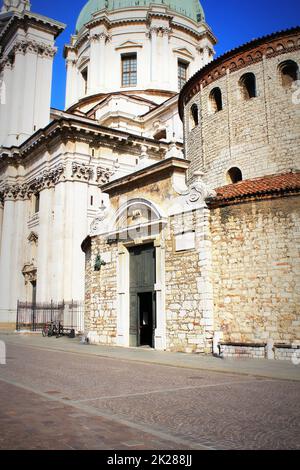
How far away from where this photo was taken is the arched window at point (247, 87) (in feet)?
70.5

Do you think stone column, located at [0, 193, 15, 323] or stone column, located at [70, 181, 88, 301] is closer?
stone column, located at [70, 181, 88, 301]

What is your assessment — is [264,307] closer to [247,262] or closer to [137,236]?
[247,262]

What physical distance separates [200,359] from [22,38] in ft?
114

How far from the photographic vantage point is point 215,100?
23453 millimetres

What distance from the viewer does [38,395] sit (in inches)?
284

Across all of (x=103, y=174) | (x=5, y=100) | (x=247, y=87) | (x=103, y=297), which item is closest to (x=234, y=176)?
(x=247, y=87)

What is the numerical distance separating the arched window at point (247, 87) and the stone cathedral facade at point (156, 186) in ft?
0.36

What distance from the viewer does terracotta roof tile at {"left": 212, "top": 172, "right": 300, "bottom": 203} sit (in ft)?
44.1

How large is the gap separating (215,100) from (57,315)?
16481 mm

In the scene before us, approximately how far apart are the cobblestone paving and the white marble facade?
16.2 metres

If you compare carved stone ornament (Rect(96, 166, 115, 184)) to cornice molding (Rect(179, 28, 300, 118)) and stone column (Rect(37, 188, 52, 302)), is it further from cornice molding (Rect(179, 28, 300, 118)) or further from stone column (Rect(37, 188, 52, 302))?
cornice molding (Rect(179, 28, 300, 118))

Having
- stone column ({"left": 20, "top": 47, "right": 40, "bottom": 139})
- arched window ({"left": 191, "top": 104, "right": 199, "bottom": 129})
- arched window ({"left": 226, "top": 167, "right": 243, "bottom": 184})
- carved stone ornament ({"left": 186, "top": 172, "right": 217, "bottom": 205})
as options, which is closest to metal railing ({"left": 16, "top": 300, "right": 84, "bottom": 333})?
arched window ({"left": 226, "top": 167, "right": 243, "bottom": 184})

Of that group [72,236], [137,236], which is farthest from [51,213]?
[137,236]

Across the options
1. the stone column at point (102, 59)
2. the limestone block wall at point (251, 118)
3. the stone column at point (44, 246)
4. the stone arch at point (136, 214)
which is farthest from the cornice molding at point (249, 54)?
the stone column at point (102, 59)
